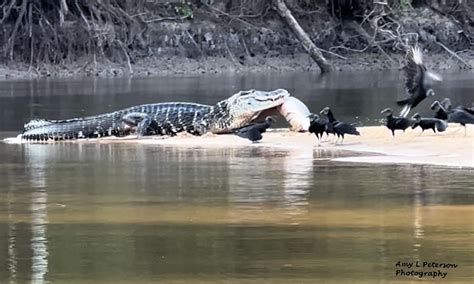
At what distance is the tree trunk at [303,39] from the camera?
36375 millimetres

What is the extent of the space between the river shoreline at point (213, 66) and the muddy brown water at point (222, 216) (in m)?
18.0

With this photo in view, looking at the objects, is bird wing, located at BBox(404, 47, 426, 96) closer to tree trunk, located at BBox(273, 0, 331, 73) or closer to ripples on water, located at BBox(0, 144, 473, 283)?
ripples on water, located at BBox(0, 144, 473, 283)

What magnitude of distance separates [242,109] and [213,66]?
1819cm

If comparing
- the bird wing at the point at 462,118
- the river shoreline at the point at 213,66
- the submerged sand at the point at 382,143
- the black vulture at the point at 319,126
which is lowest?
the submerged sand at the point at 382,143

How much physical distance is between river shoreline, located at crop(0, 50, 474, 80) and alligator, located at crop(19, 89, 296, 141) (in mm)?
15107

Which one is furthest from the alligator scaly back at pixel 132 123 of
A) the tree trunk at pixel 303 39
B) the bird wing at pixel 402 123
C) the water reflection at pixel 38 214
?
the tree trunk at pixel 303 39

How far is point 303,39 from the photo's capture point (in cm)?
3628

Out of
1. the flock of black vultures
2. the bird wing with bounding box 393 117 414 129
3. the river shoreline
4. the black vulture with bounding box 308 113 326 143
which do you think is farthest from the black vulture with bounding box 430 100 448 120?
the river shoreline

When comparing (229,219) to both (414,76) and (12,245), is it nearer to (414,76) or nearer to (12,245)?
(12,245)

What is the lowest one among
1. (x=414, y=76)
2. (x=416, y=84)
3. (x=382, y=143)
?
(x=382, y=143)

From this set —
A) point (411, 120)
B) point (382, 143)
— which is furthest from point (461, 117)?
point (382, 143)

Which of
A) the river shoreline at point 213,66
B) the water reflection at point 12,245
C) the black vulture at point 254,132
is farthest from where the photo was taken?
the river shoreline at point 213,66

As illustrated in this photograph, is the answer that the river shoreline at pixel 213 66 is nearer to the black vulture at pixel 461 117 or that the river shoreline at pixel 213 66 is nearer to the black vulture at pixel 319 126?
the black vulture at pixel 319 126

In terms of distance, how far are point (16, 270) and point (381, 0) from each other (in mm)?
30403
